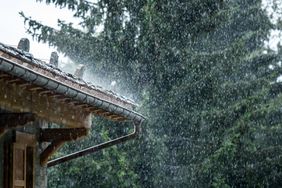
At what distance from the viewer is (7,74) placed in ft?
13.3

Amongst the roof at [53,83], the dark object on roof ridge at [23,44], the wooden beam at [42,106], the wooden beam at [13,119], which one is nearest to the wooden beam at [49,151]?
the wooden beam at [42,106]

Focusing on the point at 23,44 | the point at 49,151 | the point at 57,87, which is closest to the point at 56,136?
the point at 49,151

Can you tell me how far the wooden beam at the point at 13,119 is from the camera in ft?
17.0

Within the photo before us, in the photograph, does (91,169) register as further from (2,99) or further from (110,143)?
(2,99)

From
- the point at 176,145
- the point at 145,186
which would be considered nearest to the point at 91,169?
the point at 145,186

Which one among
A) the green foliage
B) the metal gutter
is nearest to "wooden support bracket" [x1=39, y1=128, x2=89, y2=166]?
the metal gutter

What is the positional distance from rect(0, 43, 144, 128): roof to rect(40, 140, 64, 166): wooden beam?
0.50 m

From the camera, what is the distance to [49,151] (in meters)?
6.68

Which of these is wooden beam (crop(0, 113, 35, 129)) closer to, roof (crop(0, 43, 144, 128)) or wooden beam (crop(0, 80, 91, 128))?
wooden beam (crop(0, 80, 91, 128))

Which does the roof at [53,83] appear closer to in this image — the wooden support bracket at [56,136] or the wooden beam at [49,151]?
the wooden support bracket at [56,136]

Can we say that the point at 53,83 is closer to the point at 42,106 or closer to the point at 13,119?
the point at 13,119

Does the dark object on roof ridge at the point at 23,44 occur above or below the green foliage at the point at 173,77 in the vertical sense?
below

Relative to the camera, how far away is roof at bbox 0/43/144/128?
162 inches

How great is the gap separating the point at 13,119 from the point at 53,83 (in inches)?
31.5
